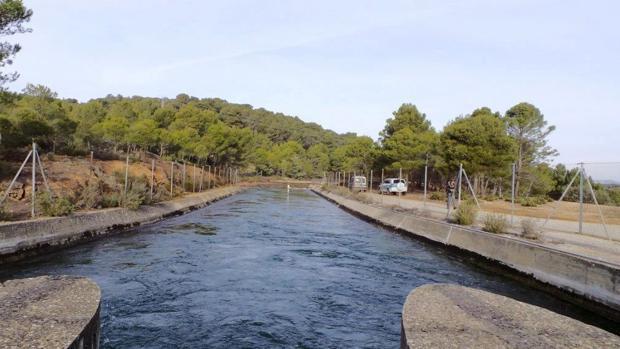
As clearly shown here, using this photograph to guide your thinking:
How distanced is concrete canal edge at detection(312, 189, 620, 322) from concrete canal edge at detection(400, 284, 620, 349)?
381cm

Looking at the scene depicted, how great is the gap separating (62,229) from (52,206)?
1193 millimetres

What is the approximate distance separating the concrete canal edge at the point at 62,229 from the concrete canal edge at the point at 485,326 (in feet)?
36.2

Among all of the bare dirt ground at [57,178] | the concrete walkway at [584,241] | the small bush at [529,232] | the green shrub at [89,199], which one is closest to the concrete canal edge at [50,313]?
the bare dirt ground at [57,178]

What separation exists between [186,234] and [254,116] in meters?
117

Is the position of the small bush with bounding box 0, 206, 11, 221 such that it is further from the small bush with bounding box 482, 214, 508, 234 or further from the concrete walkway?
the concrete walkway

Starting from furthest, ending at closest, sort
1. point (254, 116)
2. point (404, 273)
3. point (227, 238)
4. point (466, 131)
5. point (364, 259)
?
point (254, 116)
point (466, 131)
point (227, 238)
point (364, 259)
point (404, 273)

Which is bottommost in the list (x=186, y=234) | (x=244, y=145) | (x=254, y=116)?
(x=186, y=234)

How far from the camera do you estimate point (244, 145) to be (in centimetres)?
7850

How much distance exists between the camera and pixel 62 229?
15.4m

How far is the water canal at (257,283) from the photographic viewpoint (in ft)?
25.5

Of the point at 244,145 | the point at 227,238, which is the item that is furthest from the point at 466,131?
the point at 244,145

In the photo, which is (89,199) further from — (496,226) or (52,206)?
(496,226)

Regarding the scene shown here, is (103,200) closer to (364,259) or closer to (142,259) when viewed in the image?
(142,259)

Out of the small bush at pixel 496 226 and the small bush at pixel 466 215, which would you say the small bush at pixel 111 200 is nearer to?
the small bush at pixel 466 215
